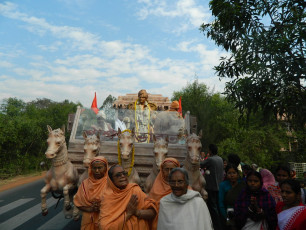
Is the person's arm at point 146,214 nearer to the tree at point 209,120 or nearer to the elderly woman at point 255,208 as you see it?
the elderly woman at point 255,208

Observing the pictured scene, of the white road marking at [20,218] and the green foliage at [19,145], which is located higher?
the green foliage at [19,145]

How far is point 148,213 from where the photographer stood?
8.83 ft

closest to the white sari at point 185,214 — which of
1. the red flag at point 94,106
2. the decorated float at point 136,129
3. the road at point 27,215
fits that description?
the decorated float at point 136,129

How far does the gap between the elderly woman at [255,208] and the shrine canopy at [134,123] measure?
2146 mm

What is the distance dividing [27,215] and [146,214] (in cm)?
596

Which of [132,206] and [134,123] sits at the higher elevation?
[134,123]

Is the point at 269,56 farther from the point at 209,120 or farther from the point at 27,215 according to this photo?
the point at 209,120

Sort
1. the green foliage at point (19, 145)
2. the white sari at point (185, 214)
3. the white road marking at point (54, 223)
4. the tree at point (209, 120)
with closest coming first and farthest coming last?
the white sari at point (185, 214) → the white road marking at point (54, 223) → the green foliage at point (19, 145) → the tree at point (209, 120)

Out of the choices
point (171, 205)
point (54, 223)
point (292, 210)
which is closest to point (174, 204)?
point (171, 205)

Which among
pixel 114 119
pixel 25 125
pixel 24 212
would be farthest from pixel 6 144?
pixel 114 119

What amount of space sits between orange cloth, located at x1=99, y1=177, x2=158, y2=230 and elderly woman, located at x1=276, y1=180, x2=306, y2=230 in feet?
4.70

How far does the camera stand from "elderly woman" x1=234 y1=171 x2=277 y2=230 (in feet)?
9.27

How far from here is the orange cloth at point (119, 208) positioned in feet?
8.70

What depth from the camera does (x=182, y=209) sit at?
2342 millimetres
